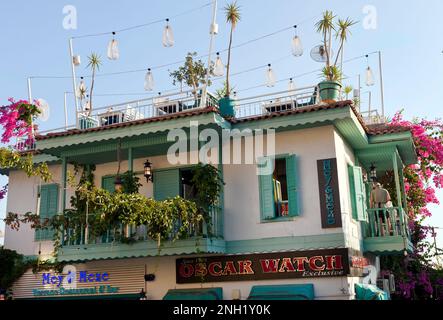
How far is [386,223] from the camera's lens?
13094 millimetres

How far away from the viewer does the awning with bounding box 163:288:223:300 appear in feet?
39.7

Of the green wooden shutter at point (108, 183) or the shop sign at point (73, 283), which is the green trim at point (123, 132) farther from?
the shop sign at point (73, 283)

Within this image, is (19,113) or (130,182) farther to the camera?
(130,182)

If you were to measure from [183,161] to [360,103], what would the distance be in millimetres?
7871

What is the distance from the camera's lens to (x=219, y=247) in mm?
12055

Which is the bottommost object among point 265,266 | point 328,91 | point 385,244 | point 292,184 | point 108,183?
point 265,266

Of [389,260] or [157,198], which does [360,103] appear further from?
[157,198]

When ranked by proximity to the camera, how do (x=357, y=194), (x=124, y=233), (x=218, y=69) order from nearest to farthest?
1. (x=124, y=233)
2. (x=357, y=194)
3. (x=218, y=69)

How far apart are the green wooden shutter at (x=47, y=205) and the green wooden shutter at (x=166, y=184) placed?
139 inches

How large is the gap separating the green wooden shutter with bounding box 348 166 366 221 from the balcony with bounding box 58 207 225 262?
3456 mm

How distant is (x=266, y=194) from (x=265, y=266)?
1718 millimetres

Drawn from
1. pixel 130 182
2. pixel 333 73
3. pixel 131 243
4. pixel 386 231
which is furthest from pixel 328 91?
pixel 131 243

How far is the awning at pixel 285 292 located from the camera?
446 inches

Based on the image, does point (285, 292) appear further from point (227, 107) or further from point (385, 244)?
point (227, 107)
